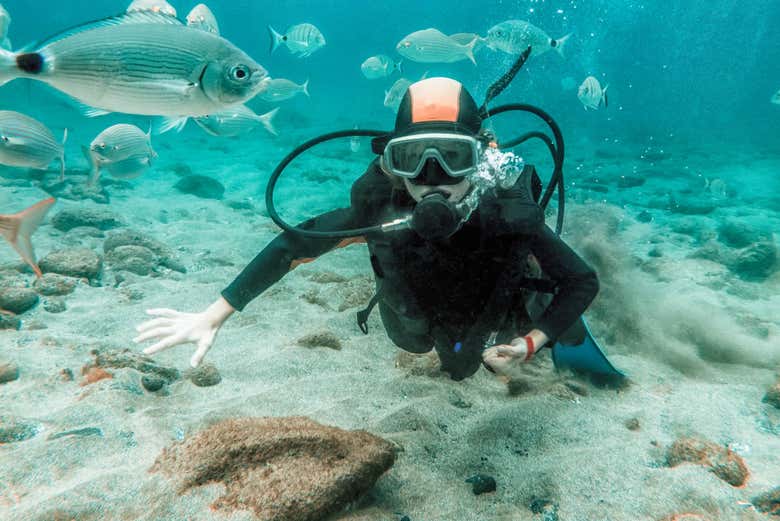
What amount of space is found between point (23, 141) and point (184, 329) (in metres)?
4.16

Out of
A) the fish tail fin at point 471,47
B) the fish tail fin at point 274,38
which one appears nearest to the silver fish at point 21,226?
the fish tail fin at point 274,38

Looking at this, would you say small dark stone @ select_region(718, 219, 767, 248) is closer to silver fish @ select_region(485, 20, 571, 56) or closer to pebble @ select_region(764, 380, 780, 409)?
silver fish @ select_region(485, 20, 571, 56)

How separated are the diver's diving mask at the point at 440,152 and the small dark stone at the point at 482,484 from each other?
6.25 ft

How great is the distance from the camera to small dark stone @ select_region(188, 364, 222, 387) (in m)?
3.47

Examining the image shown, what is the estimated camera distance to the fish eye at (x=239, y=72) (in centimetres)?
247

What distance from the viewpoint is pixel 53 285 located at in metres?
5.24

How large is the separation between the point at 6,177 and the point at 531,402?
52.3 ft

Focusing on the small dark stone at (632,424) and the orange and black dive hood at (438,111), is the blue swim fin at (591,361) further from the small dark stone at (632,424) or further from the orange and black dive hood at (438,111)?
the orange and black dive hood at (438,111)

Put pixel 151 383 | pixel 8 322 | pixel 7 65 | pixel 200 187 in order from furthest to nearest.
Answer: pixel 200 187 < pixel 8 322 < pixel 151 383 < pixel 7 65

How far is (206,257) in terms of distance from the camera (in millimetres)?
7527

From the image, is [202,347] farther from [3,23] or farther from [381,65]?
[381,65]

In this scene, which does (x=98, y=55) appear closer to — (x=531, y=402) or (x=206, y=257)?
(x=531, y=402)

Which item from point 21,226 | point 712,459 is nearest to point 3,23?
point 21,226

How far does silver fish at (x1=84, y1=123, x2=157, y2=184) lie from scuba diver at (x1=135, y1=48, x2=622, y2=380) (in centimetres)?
432
